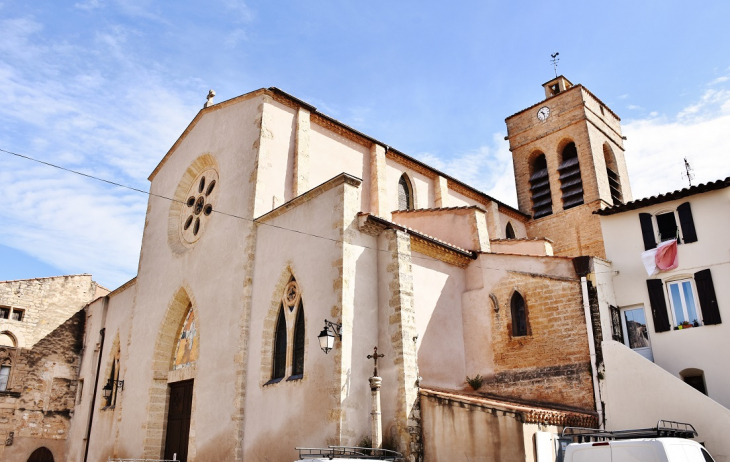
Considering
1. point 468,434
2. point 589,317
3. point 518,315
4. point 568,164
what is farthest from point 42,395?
point 568,164

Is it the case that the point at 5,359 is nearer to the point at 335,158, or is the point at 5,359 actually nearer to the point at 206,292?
the point at 206,292

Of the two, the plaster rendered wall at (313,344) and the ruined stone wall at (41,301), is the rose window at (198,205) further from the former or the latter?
the ruined stone wall at (41,301)

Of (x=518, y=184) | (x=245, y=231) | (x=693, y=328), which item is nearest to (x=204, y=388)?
(x=245, y=231)

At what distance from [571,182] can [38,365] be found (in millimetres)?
23578

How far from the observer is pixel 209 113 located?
1916 cm

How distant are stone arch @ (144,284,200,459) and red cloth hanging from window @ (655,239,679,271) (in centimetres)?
1231

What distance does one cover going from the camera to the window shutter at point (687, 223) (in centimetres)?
1401

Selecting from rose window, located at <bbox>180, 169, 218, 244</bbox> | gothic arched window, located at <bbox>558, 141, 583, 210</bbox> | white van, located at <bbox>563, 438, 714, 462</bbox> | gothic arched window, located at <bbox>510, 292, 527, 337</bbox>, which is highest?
gothic arched window, located at <bbox>558, 141, 583, 210</bbox>

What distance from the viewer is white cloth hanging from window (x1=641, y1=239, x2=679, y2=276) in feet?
45.9

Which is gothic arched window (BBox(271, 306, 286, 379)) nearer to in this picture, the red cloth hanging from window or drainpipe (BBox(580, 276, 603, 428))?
drainpipe (BBox(580, 276, 603, 428))

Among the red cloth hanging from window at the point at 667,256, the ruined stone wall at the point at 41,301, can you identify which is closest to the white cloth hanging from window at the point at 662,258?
the red cloth hanging from window at the point at 667,256

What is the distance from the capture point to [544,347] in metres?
13.7

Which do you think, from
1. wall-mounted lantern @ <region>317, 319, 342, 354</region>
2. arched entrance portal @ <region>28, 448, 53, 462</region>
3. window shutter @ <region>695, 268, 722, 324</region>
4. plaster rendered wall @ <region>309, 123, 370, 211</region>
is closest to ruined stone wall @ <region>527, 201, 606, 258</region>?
window shutter @ <region>695, 268, 722, 324</region>

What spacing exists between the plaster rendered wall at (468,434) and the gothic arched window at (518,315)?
4.08m
